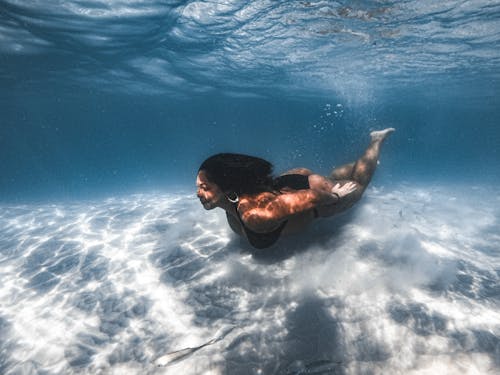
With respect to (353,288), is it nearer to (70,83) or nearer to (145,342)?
(145,342)

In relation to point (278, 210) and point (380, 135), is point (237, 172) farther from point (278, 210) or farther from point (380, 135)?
point (380, 135)

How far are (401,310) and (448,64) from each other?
24302mm

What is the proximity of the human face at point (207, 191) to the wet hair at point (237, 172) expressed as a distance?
0.06 metres

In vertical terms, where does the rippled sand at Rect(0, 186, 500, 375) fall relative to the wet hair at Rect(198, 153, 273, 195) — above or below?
below

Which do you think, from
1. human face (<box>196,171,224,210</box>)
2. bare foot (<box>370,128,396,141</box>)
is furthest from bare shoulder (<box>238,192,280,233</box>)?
bare foot (<box>370,128,396,141</box>)

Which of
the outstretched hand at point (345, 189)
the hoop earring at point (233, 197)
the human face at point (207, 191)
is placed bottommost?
the outstretched hand at point (345, 189)

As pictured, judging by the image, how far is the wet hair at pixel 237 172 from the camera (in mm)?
4281

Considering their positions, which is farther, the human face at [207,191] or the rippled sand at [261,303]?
the human face at [207,191]

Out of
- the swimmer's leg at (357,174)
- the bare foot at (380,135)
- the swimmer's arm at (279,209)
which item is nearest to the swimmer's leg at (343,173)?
the swimmer's leg at (357,174)

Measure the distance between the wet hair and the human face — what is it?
0.20ft

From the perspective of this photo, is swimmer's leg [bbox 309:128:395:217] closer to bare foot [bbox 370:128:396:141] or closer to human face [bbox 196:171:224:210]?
bare foot [bbox 370:128:396:141]

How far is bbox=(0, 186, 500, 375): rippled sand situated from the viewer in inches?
156

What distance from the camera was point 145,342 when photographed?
15.1 ft

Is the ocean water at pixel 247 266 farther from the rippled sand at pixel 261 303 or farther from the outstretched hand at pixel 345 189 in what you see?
the outstretched hand at pixel 345 189
